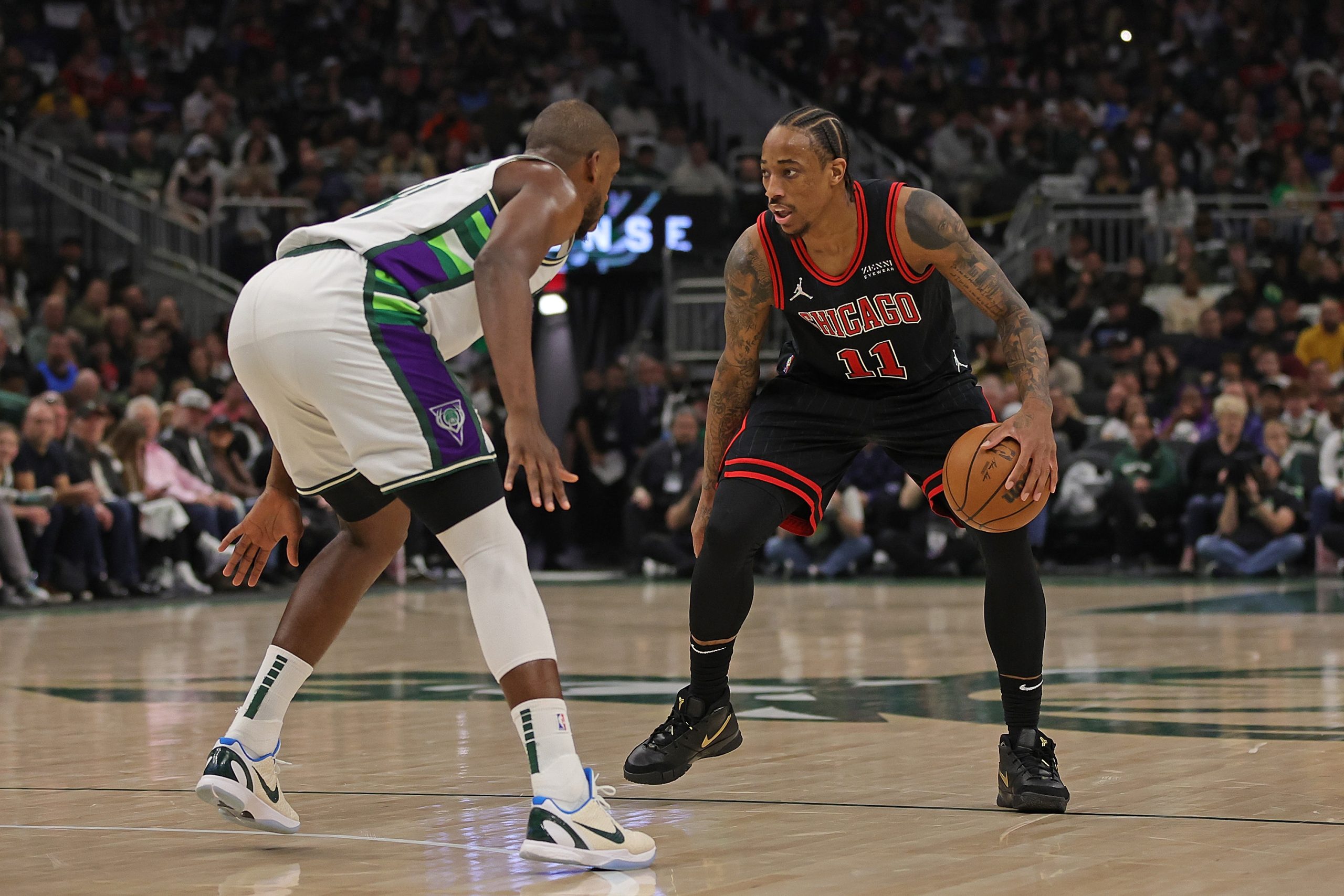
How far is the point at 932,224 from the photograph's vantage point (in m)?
4.46

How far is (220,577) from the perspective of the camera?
507 inches

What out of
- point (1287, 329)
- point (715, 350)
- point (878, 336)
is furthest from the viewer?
point (715, 350)

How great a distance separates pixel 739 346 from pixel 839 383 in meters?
0.29

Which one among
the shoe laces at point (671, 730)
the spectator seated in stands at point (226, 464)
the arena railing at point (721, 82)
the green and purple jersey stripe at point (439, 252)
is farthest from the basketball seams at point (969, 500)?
the arena railing at point (721, 82)

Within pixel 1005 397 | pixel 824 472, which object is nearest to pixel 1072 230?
pixel 1005 397

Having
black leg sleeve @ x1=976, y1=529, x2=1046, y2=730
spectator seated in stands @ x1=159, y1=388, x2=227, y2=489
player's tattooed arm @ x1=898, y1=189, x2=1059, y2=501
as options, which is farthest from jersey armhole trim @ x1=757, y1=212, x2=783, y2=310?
spectator seated in stands @ x1=159, y1=388, x2=227, y2=489

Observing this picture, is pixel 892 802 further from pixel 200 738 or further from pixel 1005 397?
pixel 1005 397

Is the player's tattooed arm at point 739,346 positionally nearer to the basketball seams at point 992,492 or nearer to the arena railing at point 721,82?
the basketball seams at point 992,492

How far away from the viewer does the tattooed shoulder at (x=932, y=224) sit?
445cm

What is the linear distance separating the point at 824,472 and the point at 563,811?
4.81ft

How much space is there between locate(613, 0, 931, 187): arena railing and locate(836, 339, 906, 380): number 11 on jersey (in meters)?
14.6

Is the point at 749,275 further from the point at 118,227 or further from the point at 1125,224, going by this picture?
the point at 1125,224

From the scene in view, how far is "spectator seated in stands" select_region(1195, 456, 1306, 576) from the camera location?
1271cm

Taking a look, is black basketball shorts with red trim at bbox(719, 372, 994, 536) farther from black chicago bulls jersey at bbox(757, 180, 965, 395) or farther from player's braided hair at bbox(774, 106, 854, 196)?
player's braided hair at bbox(774, 106, 854, 196)
